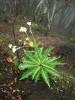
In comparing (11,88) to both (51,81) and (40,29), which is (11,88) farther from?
(40,29)

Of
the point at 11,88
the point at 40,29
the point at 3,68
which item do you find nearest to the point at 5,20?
the point at 40,29

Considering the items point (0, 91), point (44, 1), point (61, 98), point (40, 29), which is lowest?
point (61, 98)

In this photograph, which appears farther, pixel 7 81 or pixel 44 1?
pixel 44 1

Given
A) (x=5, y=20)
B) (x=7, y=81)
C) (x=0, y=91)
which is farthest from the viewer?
(x=5, y=20)

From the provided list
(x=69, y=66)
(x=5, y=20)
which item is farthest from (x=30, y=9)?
(x=69, y=66)

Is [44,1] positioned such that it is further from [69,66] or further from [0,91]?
[0,91]

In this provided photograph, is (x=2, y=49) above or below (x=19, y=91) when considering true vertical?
above

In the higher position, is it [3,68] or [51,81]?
[3,68]

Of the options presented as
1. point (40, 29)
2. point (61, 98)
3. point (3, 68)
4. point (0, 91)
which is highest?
point (40, 29)

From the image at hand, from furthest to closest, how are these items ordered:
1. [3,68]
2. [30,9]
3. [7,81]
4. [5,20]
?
[30,9]
[5,20]
[3,68]
[7,81]
